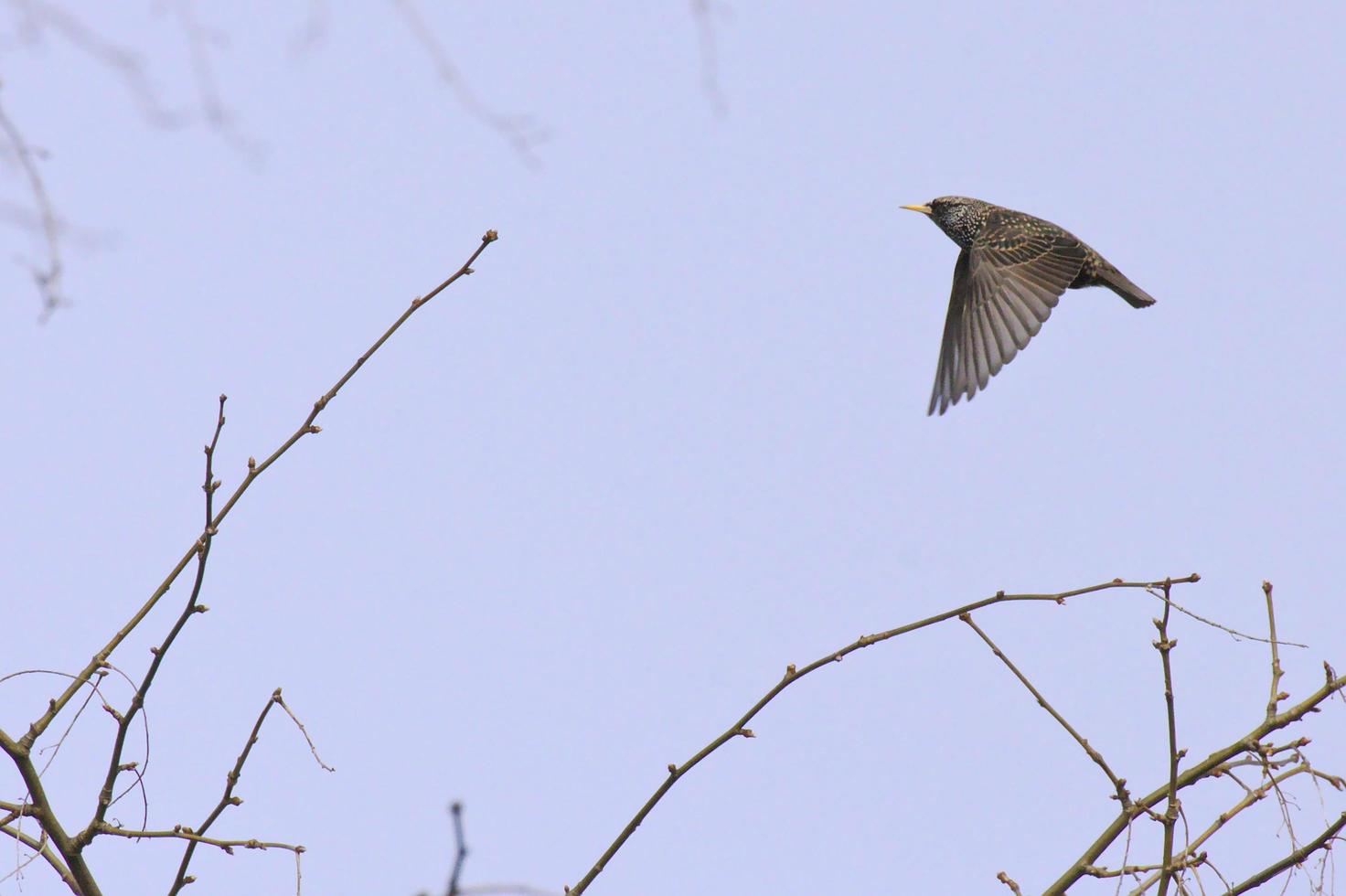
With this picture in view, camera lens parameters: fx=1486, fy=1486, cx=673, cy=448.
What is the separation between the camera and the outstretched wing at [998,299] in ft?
23.2

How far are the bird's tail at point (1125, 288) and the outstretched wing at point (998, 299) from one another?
225 mm

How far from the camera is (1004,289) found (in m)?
7.34

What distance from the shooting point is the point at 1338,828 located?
2.50 m

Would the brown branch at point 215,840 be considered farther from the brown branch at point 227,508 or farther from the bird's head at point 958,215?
the bird's head at point 958,215

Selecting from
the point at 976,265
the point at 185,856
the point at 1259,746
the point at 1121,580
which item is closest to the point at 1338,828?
the point at 1259,746

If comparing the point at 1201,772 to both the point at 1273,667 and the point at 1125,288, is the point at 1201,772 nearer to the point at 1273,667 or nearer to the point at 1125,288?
the point at 1273,667

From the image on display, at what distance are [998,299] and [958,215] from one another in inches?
57.2

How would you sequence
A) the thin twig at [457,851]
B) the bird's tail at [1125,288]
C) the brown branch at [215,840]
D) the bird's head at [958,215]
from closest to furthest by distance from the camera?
1. the thin twig at [457,851]
2. the brown branch at [215,840]
3. the bird's tail at [1125,288]
4. the bird's head at [958,215]

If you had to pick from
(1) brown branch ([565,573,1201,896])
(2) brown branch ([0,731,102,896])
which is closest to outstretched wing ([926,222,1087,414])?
(1) brown branch ([565,573,1201,896])

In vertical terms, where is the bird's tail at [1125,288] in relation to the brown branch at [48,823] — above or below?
above

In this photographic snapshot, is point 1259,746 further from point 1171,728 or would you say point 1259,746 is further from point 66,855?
point 66,855

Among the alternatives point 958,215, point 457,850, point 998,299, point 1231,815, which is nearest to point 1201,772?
point 1231,815

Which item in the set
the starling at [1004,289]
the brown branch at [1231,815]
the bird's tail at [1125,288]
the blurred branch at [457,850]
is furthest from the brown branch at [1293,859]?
the bird's tail at [1125,288]

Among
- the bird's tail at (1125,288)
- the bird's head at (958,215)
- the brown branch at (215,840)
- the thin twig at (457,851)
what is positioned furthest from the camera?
the bird's head at (958,215)
